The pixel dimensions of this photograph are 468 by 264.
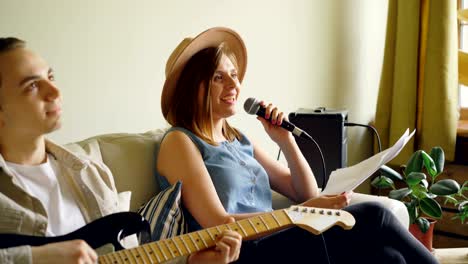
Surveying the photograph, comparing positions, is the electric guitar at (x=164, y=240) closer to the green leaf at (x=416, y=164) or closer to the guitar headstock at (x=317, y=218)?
the guitar headstock at (x=317, y=218)

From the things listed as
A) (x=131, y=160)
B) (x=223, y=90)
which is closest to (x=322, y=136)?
(x=223, y=90)

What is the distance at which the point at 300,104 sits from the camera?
9.27 feet

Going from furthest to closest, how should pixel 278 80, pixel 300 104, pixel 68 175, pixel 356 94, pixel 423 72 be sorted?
pixel 356 94 < pixel 423 72 < pixel 300 104 < pixel 278 80 < pixel 68 175

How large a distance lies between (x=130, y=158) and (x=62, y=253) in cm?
58

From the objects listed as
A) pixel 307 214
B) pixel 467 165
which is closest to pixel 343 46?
pixel 467 165

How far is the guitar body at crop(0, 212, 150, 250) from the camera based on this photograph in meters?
1.19

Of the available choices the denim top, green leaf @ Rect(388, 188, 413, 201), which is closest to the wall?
the denim top

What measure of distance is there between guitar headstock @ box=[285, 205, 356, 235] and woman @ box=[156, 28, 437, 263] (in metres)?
A: 0.11

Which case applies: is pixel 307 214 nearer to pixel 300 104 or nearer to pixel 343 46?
pixel 300 104

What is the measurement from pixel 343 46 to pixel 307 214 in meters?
1.75

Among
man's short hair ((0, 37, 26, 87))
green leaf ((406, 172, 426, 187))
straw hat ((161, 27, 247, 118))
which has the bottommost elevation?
green leaf ((406, 172, 426, 187))

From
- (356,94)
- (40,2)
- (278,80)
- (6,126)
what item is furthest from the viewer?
(356,94)

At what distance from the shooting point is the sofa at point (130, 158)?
1629 mm

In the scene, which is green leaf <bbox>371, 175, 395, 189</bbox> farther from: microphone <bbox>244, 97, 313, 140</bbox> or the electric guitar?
the electric guitar
